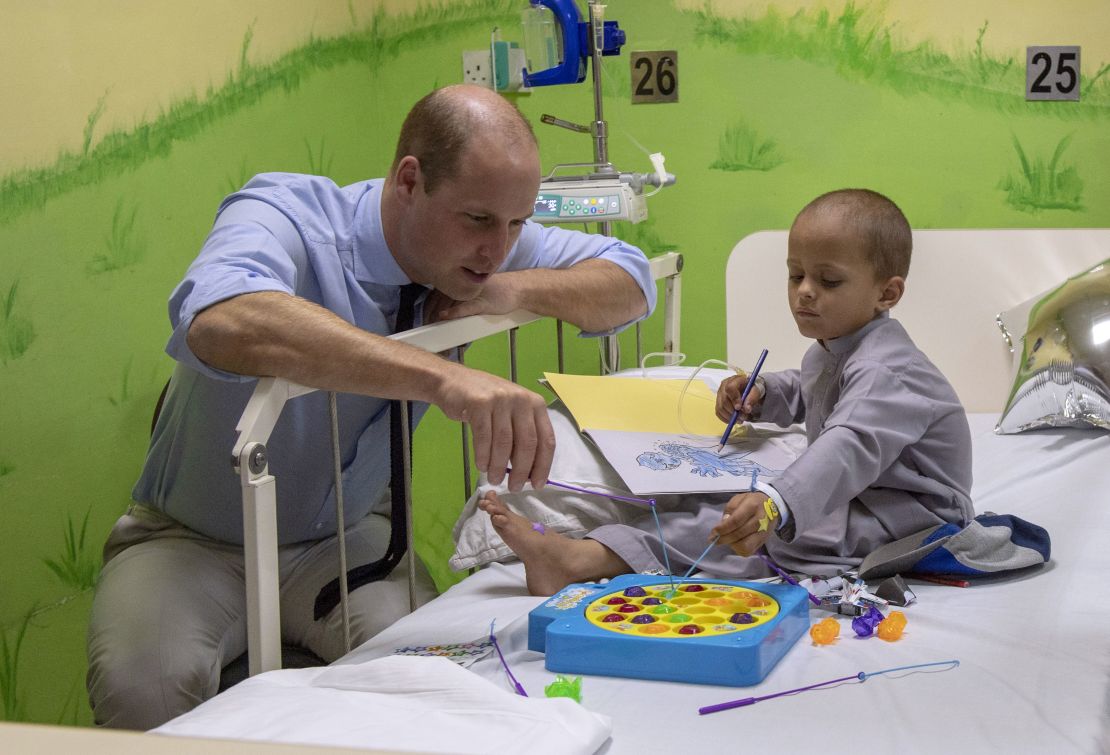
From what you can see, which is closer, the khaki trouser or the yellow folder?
the khaki trouser

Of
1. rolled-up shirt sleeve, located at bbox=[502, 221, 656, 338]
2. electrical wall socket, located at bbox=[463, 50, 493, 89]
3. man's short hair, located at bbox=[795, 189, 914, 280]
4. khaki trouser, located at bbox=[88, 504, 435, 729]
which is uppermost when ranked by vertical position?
electrical wall socket, located at bbox=[463, 50, 493, 89]

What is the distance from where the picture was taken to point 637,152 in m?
2.90

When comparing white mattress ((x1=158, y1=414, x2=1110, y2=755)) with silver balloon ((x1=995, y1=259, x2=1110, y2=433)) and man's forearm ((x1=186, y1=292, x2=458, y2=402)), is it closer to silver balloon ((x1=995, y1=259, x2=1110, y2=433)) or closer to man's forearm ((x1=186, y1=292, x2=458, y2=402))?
man's forearm ((x1=186, y1=292, x2=458, y2=402))

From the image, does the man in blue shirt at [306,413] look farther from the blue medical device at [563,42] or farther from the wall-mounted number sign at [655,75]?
the wall-mounted number sign at [655,75]

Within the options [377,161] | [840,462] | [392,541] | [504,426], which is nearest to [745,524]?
[840,462]

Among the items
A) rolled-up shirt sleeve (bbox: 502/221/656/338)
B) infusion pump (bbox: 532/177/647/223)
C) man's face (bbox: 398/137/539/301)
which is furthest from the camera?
infusion pump (bbox: 532/177/647/223)

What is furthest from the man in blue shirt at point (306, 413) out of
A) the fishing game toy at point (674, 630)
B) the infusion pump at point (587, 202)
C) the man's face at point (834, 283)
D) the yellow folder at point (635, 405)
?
the infusion pump at point (587, 202)

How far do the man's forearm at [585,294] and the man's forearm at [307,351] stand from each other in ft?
1.50

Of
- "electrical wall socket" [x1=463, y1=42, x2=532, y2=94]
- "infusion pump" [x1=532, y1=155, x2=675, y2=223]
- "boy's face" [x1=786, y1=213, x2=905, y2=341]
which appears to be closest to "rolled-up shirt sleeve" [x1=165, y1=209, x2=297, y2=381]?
"boy's face" [x1=786, y1=213, x2=905, y2=341]

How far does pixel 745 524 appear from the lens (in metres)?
1.26

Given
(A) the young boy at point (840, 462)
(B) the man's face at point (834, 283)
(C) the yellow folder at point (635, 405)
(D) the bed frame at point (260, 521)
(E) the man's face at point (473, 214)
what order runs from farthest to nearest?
1. (C) the yellow folder at point (635, 405)
2. (B) the man's face at point (834, 283)
3. (E) the man's face at point (473, 214)
4. (A) the young boy at point (840, 462)
5. (D) the bed frame at point (260, 521)

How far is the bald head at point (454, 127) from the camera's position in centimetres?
148

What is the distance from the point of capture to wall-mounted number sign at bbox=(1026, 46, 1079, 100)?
8.40ft

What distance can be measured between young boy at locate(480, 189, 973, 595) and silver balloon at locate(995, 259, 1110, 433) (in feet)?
2.05
